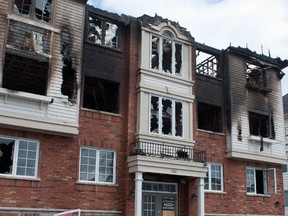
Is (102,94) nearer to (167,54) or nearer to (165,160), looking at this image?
(167,54)

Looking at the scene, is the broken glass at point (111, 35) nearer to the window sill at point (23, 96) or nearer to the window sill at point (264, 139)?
the window sill at point (23, 96)

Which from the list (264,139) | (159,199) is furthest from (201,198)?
(264,139)

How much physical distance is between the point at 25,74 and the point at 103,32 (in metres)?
3.98

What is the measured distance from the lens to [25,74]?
17.2 m

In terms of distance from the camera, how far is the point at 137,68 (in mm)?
18562

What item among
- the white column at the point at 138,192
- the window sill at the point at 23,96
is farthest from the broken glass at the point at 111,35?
the white column at the point at 138,192

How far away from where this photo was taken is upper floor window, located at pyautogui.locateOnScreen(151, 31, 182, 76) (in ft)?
63.6

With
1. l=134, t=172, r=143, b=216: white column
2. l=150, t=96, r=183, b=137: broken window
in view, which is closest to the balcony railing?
l=150, t=96, r=183, b=137: broken window

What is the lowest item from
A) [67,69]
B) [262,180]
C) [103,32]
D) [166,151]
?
[262,180]

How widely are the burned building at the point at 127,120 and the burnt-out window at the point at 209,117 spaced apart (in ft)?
0.20

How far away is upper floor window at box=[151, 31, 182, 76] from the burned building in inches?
2.1

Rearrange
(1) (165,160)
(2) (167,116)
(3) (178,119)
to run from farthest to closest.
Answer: (3) (178,119) < (2) (167,116) < (1) (165,160)

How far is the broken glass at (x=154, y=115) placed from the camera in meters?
18.2

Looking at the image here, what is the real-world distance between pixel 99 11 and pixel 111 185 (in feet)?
25.6
